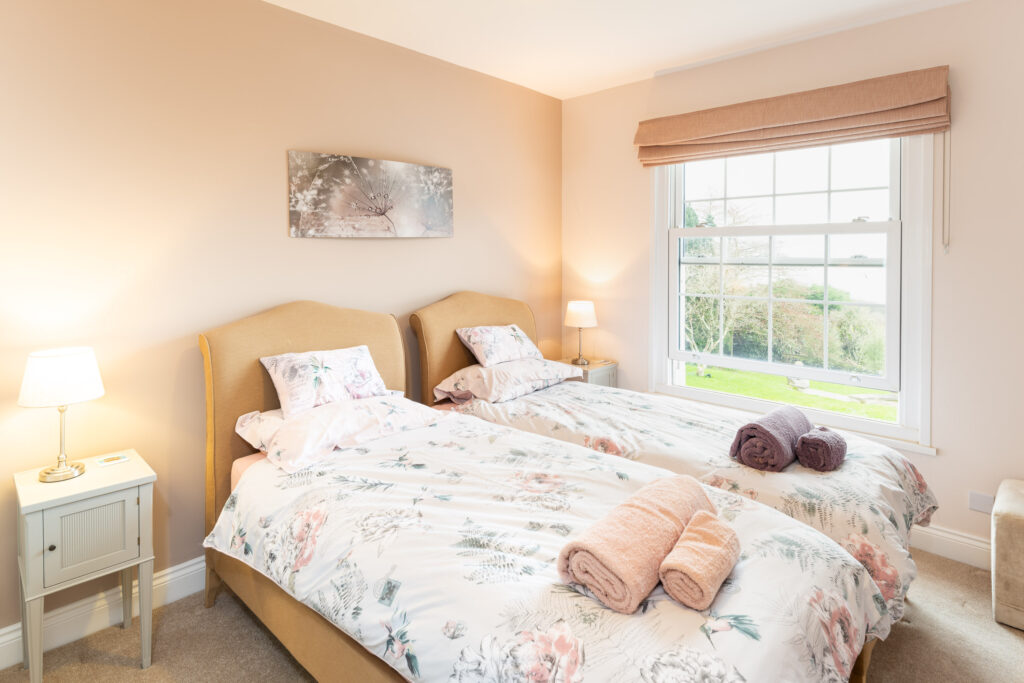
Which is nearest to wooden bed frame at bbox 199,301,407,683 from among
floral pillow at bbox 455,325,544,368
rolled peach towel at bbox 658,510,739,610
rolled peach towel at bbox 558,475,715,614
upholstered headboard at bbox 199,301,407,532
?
upholstered headboard at bbox 199,301,407,532

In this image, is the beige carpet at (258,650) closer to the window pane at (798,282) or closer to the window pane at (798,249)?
the window pane at (798,282)

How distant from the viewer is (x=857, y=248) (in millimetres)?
3086

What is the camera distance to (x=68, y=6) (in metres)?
2.11

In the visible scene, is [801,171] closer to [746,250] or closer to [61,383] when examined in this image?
[746,250]

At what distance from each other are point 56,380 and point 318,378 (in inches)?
34.7

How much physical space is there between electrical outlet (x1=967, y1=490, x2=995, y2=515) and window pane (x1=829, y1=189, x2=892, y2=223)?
1.41 metres

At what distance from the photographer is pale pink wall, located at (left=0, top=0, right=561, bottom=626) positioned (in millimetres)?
2084

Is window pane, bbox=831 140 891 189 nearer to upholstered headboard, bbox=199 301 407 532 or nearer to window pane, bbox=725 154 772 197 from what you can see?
window pane, bbox=725 154 772 197

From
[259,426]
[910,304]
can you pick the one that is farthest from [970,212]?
[259,426]

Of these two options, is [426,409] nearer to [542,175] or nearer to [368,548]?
[368,548]

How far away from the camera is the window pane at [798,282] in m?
3.23

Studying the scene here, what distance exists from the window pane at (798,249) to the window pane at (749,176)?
0.99 feet

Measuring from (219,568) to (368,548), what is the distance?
1.24 meters

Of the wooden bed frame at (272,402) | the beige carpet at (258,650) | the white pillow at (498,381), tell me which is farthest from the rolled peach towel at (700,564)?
the white pillow at (498,381)
